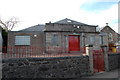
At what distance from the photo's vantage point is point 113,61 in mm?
10609

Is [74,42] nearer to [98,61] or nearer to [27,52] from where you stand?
[98,61]

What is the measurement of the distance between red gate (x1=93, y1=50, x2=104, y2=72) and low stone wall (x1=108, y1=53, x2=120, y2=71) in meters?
1.01

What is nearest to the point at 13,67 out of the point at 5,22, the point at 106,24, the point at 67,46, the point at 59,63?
the point at 59,63

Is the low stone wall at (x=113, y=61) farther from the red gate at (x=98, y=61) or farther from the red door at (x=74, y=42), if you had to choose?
the red door at (x=74, y=42)

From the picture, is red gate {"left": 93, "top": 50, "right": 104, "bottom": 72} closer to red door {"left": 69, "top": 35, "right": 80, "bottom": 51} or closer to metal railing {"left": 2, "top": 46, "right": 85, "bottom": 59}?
metal railing {"left": 2, "top": 46, "right": 85, "bottom": 59}

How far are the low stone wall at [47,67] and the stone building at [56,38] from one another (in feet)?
15.1

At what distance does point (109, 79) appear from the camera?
7301mm

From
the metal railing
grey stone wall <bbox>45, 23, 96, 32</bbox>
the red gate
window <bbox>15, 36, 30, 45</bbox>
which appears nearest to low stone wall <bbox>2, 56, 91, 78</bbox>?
the metal railing

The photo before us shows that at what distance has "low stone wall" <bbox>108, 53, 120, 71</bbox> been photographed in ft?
33.2

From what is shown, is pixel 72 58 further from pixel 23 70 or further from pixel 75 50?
pixel 75 50

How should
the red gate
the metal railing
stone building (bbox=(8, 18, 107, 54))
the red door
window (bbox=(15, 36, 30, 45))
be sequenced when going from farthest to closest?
the red door, window (bbox=(15, 36, 30, 45)), stone building (bbox=(8, 18, 107, 54)), the red gate, the metal railing

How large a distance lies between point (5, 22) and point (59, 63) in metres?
24.1

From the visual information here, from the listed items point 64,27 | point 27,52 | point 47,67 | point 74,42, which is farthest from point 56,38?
point 47,67

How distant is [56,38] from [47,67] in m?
6.38
